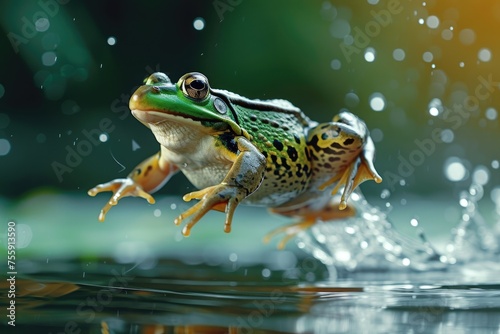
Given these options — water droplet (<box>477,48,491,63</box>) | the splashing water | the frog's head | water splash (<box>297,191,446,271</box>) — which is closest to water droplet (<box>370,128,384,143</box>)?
water droplet (<box>477,48,491,63</box>)

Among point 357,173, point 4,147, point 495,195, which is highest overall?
point 357,173

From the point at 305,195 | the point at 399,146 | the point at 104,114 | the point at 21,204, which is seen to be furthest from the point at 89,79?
the point at 305,195

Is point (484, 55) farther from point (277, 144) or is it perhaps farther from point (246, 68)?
point (277, 144)

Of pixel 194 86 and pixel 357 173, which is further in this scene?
pixel 357 173

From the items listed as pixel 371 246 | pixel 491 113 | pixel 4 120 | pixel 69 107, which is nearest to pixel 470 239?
pixel 371 246

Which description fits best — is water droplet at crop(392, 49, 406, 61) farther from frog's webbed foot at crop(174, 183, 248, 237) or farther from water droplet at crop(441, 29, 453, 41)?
frog's webbed foot at crop(174, 183, 248, 237)

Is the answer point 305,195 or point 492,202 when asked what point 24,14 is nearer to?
point 305,195
